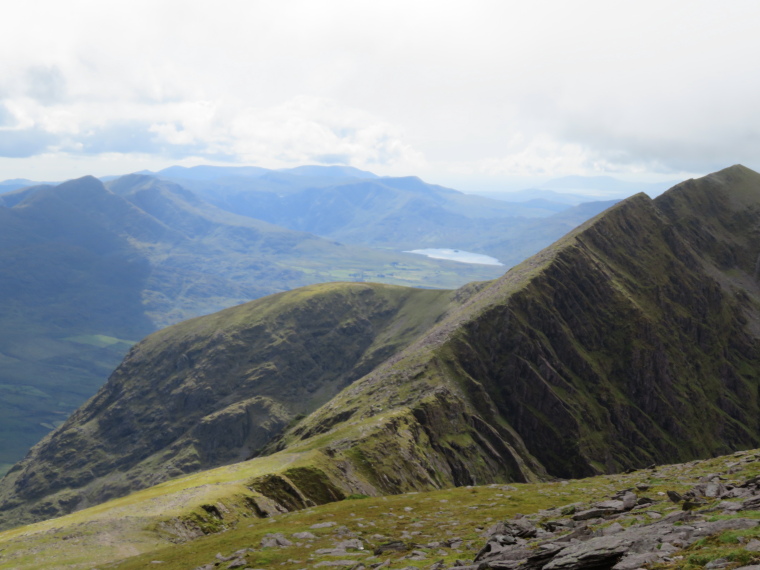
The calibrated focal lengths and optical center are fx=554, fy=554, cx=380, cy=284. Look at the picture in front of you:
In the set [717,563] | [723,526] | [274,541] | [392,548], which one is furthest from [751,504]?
[274,541]

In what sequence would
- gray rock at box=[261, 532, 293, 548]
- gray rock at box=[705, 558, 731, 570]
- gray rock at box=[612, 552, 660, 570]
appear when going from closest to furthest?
gray rock at box=[705, 558, 731, 570] → gray rock at box=[612, 552, 660, 570] → gray rock at box=[261, 532, 293, 548]

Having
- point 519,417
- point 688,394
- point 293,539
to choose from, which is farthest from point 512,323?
point 293,539

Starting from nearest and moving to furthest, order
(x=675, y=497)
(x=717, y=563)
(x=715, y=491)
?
1. (x=717, y=563)
2. (x=715, y=491)
3. (x=675, y=497)

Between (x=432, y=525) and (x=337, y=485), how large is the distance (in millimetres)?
45189

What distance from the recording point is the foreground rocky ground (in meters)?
29.3

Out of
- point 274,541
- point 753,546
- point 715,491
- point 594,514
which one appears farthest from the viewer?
point 274,541

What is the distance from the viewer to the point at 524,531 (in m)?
43.3

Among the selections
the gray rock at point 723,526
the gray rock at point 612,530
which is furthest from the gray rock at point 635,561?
the gray rock at point 612,530

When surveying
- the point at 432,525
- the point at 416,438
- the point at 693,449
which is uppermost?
the point at 432,525

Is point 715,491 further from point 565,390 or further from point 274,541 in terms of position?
point 565,390

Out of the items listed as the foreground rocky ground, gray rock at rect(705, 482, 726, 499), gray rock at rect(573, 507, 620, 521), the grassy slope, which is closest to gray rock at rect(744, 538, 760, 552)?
the foreground rocky ground

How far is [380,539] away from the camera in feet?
176

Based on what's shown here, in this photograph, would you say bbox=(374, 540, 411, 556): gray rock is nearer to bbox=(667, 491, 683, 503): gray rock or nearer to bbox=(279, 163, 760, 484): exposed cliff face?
bbox=(667, 491, 683, 503): gray rock

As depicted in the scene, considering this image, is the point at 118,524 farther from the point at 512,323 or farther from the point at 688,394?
the point at 688,394
